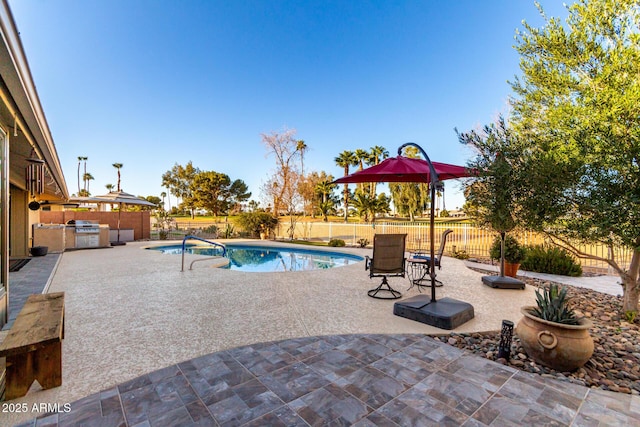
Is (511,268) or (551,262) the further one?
(551,262)

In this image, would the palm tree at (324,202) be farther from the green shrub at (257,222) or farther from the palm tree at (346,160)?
the green shrub at (257,222)

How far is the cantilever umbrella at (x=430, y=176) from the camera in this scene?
11.8ft

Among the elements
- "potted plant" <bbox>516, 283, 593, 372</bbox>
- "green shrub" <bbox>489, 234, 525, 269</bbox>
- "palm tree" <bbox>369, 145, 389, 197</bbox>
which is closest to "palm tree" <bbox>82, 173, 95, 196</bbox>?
"palm tree" <bbox>369, 145, 389, 197</bbox>

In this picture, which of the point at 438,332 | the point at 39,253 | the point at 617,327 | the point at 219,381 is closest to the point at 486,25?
the point at 617,327

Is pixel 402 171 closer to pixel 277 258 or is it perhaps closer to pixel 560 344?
pixel 560 344

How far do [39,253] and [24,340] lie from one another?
1022cm

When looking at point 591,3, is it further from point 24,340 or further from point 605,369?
point 24,340

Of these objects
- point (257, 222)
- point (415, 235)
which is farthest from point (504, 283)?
point (257, 222)

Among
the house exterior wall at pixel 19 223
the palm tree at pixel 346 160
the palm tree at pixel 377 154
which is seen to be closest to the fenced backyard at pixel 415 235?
the house exterior wall at pixel 19 223

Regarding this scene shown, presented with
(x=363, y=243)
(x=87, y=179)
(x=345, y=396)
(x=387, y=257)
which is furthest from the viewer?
(x=87, y=179)

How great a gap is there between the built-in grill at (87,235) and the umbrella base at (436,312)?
13.0 meters

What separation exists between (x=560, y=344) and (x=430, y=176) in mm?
2381

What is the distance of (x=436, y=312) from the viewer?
3.63 meters

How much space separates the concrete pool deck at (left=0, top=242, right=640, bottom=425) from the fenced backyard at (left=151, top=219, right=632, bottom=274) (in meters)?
2.88
